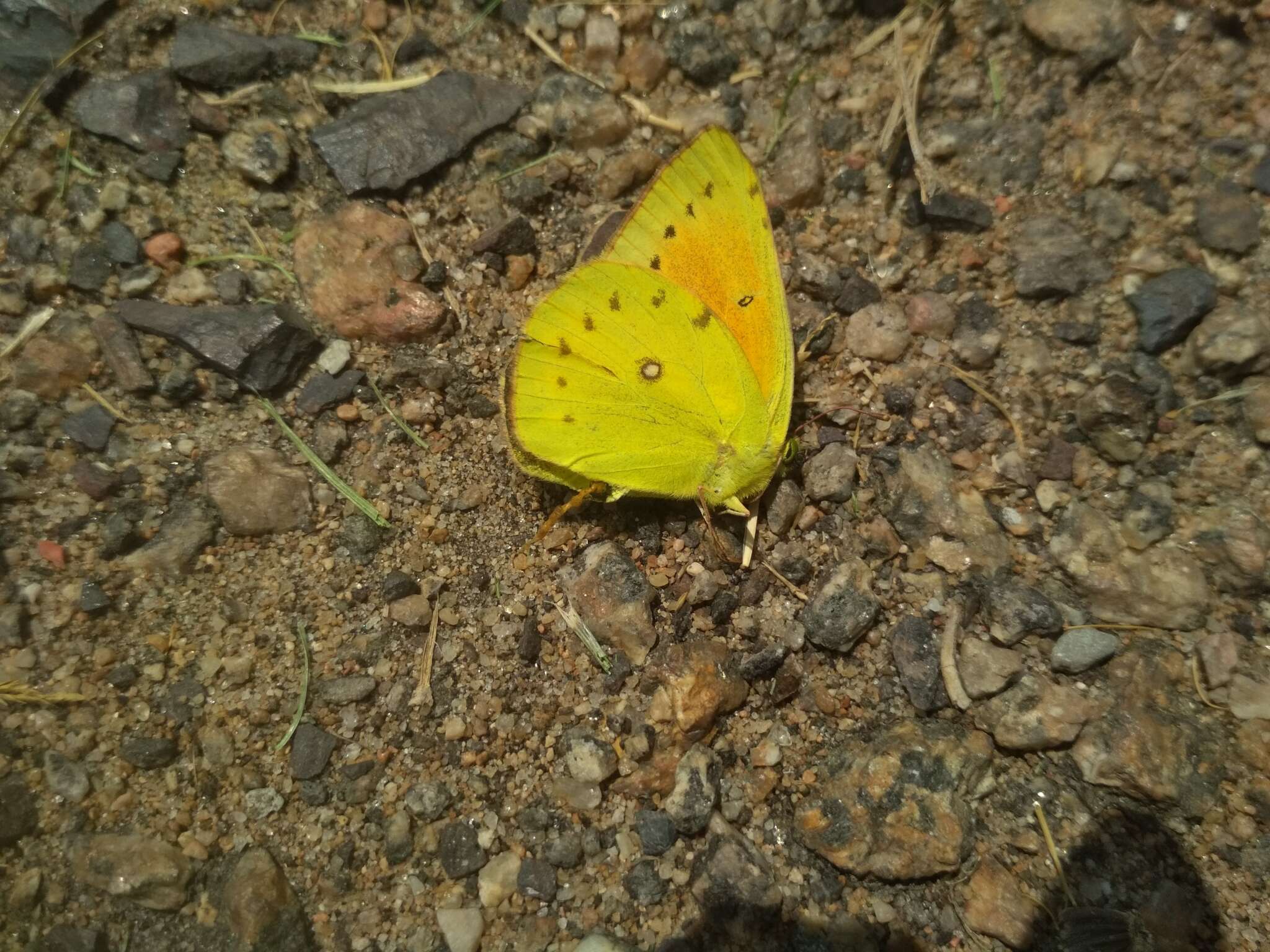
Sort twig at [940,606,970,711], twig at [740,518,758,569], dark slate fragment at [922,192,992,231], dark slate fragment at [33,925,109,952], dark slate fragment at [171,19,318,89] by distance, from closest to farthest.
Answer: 1. dark slate fragment at [33,925,109,952]
2. twig at [940,606,970,711]
3. twig at [740,518,758,569]
4. dark slate fragment at [171,19,318,89]
5. dark slate fragment at [922,192,992,231]

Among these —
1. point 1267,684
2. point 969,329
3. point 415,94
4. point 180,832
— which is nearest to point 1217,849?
point 1267,684

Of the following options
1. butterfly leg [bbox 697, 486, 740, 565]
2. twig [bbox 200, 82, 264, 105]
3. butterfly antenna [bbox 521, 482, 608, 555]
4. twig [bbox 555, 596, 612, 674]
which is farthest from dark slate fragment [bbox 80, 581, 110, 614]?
butterfly leg [bbox 697, 486, 740, 565]

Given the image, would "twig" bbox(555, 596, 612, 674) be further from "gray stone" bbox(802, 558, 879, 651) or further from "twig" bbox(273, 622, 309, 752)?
"twig" bbox(273, 622, 309, 752)

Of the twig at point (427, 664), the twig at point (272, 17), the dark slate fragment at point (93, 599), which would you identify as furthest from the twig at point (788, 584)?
the twig at point (272, 17)

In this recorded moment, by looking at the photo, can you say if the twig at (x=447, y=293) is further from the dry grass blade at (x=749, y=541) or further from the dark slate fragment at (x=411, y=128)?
the dry grass blade at (x=749, y=541)

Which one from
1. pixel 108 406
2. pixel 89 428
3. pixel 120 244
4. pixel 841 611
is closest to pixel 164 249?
pixel 120 244

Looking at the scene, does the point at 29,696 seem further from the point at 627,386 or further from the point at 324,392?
the point at 627,386
